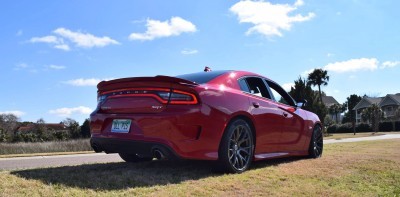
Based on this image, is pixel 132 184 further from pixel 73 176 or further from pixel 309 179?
pixel 309 179

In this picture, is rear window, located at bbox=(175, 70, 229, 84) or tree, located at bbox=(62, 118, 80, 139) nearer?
rear window, located at bbox=(175, 70, 229, 84)

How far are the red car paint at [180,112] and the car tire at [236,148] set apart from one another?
0.32 ft

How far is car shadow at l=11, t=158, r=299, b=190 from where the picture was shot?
4.62m

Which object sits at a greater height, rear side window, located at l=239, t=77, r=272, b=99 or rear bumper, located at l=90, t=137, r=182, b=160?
rear side window, located at l=239, t=77, r=272, b=99

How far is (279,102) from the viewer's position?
23.4 ft

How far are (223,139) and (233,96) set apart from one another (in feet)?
2.04

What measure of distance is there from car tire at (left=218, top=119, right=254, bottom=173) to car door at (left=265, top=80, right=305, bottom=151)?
1.04 metres

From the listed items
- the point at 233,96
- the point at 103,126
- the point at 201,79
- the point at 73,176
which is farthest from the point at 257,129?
the point at 73,176

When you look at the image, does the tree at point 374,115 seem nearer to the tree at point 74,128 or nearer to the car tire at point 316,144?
the tree at point 74,128

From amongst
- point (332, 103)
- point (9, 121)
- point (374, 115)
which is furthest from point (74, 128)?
point (332, 103)

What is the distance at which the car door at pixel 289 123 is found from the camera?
6.93m

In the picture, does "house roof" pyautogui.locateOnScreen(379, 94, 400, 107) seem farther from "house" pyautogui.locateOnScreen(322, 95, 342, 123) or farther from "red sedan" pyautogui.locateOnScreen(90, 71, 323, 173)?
"red sedan" pyautogui.locateOnScreen(90, 71, 323, 173)

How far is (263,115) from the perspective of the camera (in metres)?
6.30

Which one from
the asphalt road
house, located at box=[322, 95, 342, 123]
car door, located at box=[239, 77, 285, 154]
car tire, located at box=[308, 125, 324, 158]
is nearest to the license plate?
car door, located at box=[239, 77, 285, 154]
